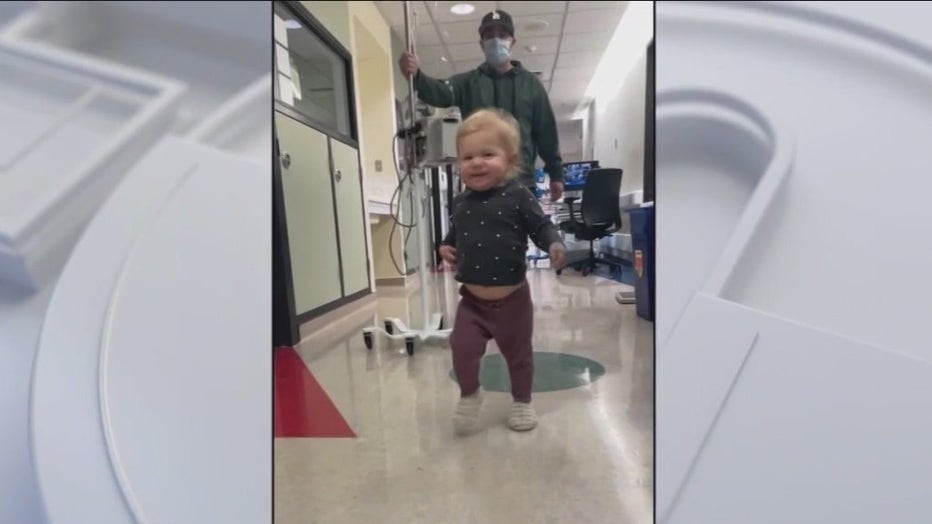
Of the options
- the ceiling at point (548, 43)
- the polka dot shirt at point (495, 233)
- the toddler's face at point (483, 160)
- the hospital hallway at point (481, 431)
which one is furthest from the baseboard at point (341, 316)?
the ceiling at point (548, 43)

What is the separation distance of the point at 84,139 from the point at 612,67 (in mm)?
609

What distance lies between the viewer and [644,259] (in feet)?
1.61

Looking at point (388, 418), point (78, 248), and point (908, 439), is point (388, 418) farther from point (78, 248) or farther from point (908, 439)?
point (908, 439)

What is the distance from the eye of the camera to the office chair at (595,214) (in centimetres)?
54

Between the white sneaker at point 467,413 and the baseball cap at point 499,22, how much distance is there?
646mm

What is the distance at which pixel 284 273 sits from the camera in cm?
56

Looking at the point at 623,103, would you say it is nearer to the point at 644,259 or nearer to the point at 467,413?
the point at 644,259

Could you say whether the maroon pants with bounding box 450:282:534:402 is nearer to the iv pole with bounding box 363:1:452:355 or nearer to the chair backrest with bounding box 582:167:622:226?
the iv pole with bounding box 363:1:452:355

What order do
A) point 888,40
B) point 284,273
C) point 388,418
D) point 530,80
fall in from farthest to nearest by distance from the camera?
point 388,418, point 530,80, point 284,273, point 888,40

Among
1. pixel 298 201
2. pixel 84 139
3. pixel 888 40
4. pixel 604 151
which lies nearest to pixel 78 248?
pixel 84 139

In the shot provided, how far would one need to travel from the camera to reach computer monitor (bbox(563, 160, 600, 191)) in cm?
62

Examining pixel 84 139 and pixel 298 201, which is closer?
pixel 84 139

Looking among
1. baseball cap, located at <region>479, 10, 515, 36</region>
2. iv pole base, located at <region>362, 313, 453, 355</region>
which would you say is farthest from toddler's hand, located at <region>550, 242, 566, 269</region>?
iv pole base, located at <region>362, 313, 453, 355</region>

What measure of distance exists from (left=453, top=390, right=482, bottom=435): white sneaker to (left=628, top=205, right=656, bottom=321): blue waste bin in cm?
46
